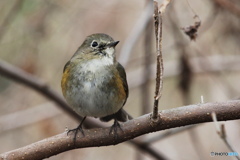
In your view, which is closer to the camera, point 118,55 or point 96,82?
point 96,82

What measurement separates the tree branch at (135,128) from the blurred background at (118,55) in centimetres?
196

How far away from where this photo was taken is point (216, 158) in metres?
6.19

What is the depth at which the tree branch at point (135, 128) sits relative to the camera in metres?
2.87

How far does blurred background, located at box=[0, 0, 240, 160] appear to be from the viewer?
547 cm

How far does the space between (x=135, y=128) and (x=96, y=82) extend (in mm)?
916

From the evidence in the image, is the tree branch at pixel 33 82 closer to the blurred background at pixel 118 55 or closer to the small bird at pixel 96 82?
the small bird at pixel 96 82

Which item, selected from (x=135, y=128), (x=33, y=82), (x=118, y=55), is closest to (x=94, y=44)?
(x=33, y=82)

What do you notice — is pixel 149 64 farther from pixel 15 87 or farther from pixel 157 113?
pixel 157 113

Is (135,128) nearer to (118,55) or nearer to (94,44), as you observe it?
(94,44)

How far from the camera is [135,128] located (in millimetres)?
3080

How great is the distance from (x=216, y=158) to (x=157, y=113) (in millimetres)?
3560

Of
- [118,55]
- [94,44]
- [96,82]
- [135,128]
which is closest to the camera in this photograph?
[135,128]

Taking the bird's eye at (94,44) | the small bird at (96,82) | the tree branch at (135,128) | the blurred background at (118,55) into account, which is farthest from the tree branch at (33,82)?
the tree branch at (135,128)

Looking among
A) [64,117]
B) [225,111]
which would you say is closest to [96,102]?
[225,111]
